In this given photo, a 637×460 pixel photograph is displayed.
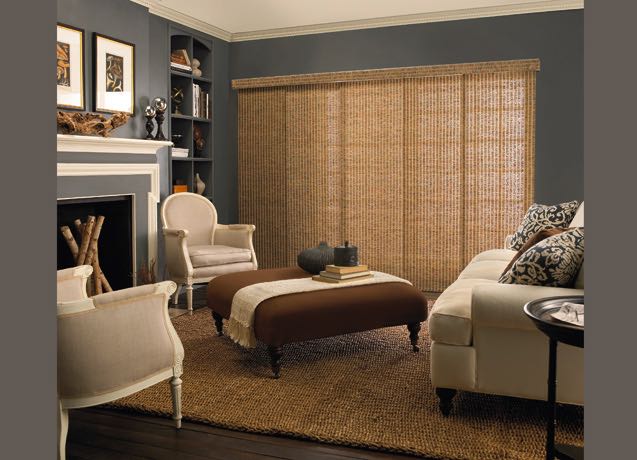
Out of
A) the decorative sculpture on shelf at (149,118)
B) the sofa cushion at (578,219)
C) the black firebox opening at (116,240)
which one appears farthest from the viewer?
the decorative sculpture on shelf at (149,118)

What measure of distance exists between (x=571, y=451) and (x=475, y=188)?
4.15 m

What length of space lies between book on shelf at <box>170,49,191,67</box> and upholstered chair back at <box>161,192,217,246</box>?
4.31ft

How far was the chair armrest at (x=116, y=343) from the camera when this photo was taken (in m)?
2.42

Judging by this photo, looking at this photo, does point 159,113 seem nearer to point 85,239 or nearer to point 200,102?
point 200,102

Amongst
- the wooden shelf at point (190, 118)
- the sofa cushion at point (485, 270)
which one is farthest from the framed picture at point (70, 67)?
the sofa cushion at point (485, 270)

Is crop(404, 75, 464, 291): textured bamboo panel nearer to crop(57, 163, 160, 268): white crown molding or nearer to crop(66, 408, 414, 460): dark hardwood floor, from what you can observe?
crop(57, 163, 160, 268): white crown molding

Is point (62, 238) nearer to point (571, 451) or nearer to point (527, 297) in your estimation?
point (527, 297)

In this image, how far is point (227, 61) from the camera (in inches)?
279

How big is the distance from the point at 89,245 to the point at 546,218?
345 cm

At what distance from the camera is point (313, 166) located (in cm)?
681


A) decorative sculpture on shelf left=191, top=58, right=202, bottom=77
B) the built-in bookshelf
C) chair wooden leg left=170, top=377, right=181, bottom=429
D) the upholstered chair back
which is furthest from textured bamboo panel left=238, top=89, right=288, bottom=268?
chair wooden leg left=170, top=377, right=181, bottom=429

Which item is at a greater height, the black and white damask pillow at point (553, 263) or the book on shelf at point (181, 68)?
the book on shelf at point (181, 68)

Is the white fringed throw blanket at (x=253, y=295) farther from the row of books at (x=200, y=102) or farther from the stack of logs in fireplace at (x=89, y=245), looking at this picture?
the row of books at (x=200, y=102)

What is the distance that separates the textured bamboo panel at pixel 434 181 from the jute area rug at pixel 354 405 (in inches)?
94.6
